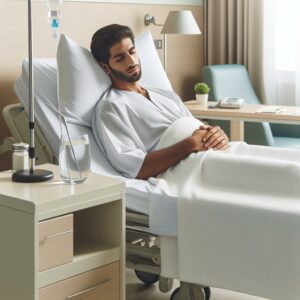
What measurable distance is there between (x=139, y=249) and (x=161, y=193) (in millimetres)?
244

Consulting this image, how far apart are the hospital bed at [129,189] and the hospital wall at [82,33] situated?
1.01 feet

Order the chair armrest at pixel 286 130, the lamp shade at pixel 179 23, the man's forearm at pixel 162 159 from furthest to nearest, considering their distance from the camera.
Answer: the chair armrest at pixel 286 130 → the lamp shade at pixel 179 23 → the man's forearm at pixel 162 159

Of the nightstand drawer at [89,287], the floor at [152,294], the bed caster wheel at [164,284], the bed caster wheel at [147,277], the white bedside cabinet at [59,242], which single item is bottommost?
the floor at [152,294]

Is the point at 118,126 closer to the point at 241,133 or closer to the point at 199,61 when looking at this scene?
the point at 241,133

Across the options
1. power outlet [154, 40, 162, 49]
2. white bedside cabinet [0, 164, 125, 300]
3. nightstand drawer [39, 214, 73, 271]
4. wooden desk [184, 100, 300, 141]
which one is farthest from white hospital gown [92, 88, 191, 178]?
power outlet [154, 40, 162, 49]

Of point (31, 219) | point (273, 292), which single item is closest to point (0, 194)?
point (31, 219)

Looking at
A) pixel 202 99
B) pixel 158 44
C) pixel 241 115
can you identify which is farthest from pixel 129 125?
pixel 158 44

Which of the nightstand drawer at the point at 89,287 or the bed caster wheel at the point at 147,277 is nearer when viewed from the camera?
the nightstand drawer at the point at 89,287

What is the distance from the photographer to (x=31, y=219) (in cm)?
198

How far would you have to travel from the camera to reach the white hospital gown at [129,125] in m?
2.59

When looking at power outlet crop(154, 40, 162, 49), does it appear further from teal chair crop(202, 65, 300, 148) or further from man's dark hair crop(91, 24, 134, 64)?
man's dark hair crop(91, 24, 134, 64)

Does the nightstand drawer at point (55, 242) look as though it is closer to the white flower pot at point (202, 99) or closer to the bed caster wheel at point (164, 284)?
the bed caster wheel at point (164, 284)

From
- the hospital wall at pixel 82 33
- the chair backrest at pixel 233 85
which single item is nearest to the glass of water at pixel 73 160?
the hospital wall at pixel 82 33

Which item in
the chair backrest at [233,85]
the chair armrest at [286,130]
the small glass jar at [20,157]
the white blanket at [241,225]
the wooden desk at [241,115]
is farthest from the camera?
the chair armrest at [286,130]
